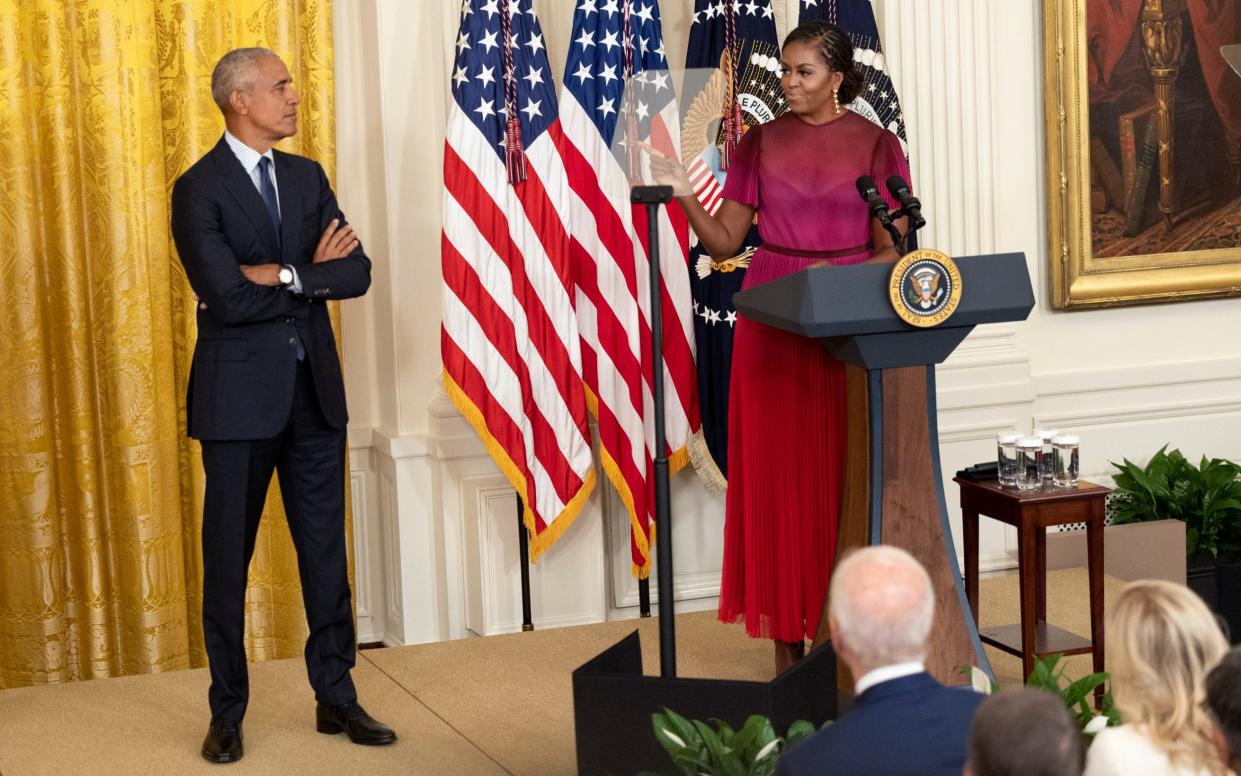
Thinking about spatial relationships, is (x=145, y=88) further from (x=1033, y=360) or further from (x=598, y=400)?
(x=1033, y=360)

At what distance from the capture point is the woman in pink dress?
4586mm

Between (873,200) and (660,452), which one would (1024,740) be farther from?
(873,200)

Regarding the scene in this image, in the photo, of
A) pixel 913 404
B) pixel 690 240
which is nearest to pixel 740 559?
pixel 913 404

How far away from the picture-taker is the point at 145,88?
17.9 ft

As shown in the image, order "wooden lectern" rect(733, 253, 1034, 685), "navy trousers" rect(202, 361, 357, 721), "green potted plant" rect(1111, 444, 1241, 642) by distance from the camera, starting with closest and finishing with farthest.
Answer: "wooden lectern" rect(733, 253, 1034, 685) → "navy trousers" rect(202, 361, 357, 721) → "green potted plant" rect(1111, 444, 1241, 642)

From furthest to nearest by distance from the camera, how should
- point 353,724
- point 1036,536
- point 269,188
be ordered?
point 1036,536
point 353,724
point 269,188

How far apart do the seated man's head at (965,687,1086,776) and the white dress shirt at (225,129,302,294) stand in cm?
268

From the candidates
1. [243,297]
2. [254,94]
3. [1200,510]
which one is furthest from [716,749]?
[1200,510]

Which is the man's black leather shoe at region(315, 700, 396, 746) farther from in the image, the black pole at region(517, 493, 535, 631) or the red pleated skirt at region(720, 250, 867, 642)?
the black pole at region(517, 493, 535, 631)

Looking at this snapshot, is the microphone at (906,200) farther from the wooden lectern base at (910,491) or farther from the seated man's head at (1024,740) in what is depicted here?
the seated man's head at (1024,740)

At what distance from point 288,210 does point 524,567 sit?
2.07 meters

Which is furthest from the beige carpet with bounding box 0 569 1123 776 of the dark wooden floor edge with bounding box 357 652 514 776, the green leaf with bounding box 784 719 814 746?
the green leaf with bounding box 784 719 814 746

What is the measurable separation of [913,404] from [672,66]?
8.07 ft

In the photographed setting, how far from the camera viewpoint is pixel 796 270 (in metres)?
4.63
